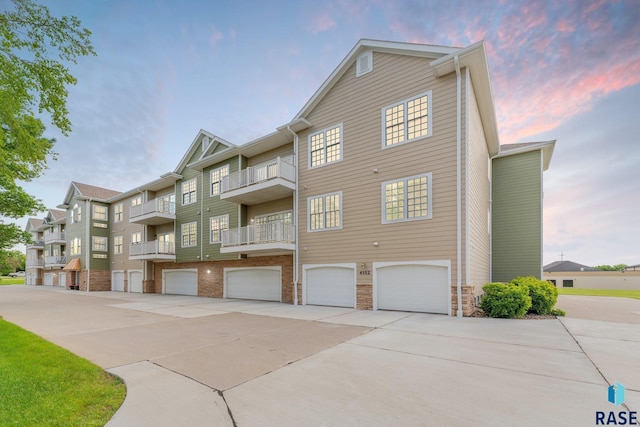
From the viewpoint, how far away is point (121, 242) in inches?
1089

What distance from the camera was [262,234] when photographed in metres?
14.9

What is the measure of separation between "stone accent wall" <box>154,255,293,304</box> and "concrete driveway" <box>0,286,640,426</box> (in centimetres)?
632

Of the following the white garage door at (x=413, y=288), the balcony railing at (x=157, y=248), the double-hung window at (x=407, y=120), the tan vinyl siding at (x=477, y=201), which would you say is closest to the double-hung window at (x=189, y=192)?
the balcony railing at (x=157, y=248)

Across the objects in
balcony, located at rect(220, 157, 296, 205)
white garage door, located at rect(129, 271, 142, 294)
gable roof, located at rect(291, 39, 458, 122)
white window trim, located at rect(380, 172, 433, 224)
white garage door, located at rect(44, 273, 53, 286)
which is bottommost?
white garage door, located at rect(44, 273, 53, 286)

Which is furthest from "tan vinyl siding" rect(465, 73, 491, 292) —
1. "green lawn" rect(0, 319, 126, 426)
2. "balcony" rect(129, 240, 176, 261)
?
"balcony" rect(129, 240, 176, 261)

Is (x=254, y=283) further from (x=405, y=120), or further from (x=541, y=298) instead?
(x=541, y=298)

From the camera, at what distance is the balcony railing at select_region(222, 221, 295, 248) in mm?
14344

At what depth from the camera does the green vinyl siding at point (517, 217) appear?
15180 mm

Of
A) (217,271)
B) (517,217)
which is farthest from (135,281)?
(517,217)

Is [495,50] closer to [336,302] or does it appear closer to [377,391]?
[336,302]

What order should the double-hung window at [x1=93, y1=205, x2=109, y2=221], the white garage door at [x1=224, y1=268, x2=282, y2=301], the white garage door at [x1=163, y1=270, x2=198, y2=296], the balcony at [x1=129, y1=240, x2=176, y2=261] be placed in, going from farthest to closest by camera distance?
the double-hung window at [x1=93, y1=205, x2=109, y2=221] → the balcony at [x1=129, y1=240, x2=176, y2=261] → the white garage door at [x1=163, y1=270, x2=198, y2=296] → the white garage door at [x1=224, y1=268, x2=282, y2=301]

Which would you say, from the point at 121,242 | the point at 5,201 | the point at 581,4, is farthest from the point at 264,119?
the point at 581,4

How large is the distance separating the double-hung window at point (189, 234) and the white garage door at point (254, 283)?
400cm

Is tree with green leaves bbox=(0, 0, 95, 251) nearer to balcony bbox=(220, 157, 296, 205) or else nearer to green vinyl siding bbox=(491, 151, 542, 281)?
balcony bbox=(220, 157, 296, 205)
